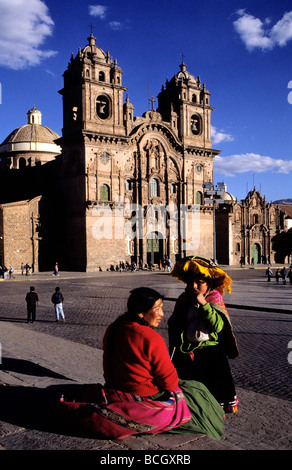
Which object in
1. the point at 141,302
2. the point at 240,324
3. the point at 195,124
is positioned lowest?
the point at 240,324

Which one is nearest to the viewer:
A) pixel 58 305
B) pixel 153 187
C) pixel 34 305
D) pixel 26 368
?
pixel 26 368

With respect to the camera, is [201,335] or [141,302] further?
[201,335]

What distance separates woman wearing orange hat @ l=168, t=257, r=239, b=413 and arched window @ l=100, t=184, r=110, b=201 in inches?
1446

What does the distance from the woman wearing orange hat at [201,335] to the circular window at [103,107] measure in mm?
39519

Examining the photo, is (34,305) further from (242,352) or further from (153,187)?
(153,187)

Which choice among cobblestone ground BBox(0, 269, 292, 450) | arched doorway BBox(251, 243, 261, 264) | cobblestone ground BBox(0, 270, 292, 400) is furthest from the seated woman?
arched doorway BBox(251, 243, 261, 264)

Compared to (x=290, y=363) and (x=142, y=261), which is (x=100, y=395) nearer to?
(x=290, y=363)

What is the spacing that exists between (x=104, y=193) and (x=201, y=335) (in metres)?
37.5

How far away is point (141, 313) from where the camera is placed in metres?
4.07

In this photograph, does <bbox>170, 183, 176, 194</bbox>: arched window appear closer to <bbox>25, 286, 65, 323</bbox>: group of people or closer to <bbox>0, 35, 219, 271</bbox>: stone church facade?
<bbox>0, 35, 219, 271</bbox>: stone church facade

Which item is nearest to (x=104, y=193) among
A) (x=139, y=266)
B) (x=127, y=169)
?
(x=127, y=169)

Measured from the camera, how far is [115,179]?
4216cm

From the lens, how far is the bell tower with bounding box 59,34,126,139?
40000 mm

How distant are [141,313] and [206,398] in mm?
1190
